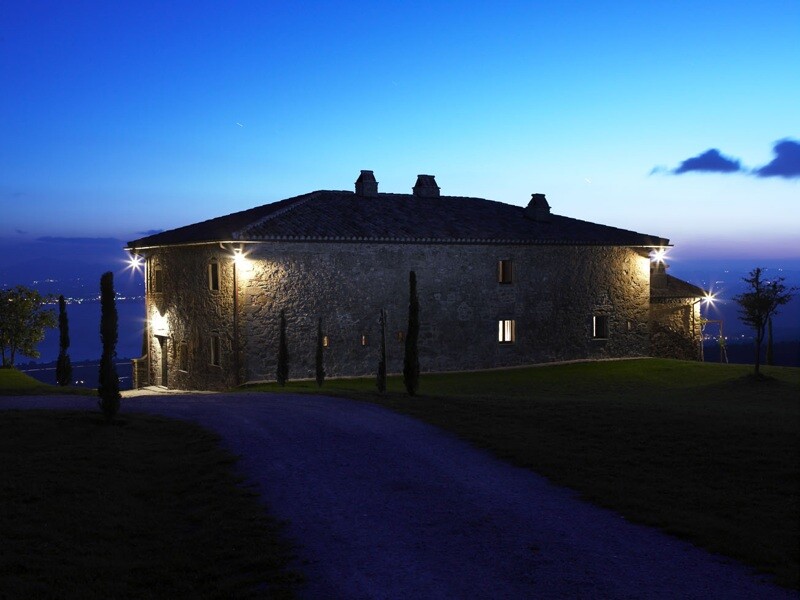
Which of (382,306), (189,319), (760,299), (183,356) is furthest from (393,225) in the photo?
(760,299)

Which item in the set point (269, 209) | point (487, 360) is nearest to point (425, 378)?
point (487, 360)

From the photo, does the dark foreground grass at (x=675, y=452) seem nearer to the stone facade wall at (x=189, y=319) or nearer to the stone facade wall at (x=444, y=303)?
the stone facade wall at (x=444, y=303)

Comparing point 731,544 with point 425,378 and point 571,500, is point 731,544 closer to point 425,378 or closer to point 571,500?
point 571,500

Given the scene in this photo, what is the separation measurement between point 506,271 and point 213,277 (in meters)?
11.9

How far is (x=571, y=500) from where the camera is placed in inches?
430

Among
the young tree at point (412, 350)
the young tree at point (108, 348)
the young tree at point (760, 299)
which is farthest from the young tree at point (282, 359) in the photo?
the young tree at point (760, 299)

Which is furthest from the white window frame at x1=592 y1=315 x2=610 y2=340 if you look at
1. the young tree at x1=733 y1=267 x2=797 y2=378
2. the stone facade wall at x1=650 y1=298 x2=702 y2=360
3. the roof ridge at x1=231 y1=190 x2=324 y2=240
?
the roof ridge at x1=231 y1=190 x2=324 y2=240

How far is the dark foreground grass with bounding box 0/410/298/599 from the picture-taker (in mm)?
8070

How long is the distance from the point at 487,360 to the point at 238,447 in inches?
820

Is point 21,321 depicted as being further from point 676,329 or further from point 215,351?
point 676,329

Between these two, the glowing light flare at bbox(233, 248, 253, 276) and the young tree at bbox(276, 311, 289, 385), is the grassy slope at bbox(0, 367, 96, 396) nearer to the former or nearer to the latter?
the young tree at bbox(276, 311, 289, 385)

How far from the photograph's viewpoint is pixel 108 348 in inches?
669

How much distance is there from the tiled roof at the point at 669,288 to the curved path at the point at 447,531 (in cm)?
2697

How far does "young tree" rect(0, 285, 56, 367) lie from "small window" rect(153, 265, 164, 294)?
1036cm
